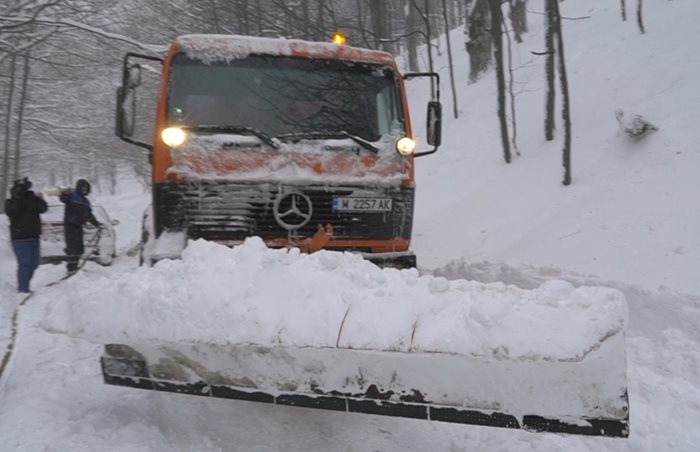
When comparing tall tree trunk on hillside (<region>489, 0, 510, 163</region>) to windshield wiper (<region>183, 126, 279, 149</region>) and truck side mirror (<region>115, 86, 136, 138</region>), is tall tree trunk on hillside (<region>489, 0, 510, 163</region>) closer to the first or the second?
windshield wiper (<region>183, 126, 279, 149</region>)

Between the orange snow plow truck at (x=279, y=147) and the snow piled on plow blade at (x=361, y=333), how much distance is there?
109cm

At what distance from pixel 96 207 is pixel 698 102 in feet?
38.1

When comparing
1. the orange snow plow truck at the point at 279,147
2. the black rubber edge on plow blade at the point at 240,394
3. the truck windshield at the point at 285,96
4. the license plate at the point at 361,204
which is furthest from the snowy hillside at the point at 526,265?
the truck windshield at the point at 285,96

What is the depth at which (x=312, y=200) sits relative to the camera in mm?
4133

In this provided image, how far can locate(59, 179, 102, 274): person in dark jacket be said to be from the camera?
8.77m

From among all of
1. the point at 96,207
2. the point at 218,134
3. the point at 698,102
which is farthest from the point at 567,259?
the point at 96,207

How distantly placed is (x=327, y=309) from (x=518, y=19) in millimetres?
24111

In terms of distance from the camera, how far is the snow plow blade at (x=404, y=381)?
2.35m

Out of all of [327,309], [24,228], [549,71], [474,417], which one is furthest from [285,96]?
[549,71]

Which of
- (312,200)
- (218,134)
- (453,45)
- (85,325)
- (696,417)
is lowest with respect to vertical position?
(696,417)

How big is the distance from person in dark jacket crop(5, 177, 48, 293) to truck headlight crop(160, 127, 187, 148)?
176 inches

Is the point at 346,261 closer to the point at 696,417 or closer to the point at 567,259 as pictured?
the point at 696,417

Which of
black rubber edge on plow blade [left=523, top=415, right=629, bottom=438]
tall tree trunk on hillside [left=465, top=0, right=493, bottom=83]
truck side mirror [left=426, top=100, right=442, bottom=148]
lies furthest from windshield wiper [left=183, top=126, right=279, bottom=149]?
tall tree trunk on hillside [left=465, top=0, right=493, bottom=83]

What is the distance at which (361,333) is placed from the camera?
2514 millimetres
